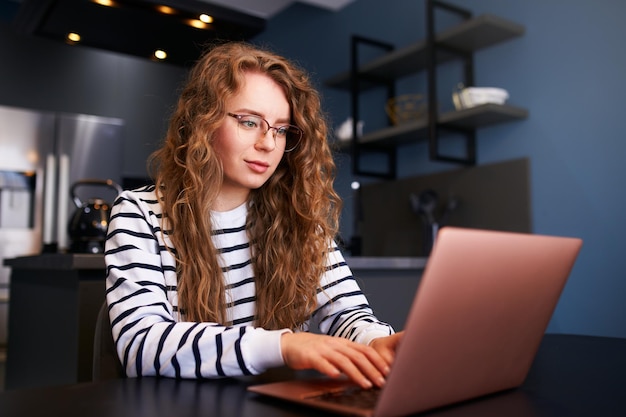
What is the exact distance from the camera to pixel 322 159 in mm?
1316

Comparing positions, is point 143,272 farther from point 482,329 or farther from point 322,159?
point 482,329

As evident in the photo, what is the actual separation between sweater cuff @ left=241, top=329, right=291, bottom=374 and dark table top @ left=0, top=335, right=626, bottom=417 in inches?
1.1

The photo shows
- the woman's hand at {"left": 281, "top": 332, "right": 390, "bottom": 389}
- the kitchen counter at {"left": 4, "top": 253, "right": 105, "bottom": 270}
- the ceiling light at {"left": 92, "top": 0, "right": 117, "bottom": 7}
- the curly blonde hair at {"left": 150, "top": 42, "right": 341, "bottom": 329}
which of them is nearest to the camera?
the woman's hand at {"left": 281, "top": 332, "right": 390, "bottom": 389}

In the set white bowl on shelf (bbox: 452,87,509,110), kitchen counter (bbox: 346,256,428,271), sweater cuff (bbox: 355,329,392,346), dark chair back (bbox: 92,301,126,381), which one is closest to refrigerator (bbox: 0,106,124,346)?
kitchen counter (bbox: 346,256,428,271)

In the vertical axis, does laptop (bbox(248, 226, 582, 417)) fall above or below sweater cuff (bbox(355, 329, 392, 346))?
above

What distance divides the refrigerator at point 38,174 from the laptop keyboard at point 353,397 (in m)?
3.52

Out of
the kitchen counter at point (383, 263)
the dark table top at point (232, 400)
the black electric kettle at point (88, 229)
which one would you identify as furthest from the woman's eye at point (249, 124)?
the black electric kettle at point (88, 229)

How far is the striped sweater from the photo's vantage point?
79 centimetres

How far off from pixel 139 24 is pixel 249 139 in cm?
115

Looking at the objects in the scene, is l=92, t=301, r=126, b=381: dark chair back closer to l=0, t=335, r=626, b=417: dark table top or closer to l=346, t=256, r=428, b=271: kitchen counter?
l=0, t=335, r=626, b=417: dark table top

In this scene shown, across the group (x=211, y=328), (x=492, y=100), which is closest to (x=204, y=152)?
(x=211, y=328)

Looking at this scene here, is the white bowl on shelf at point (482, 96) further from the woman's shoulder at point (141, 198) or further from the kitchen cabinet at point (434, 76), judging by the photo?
the woman's shoulder at point (141, 198)

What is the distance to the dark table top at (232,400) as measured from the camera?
0.58m

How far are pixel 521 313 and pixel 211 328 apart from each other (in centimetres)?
42
